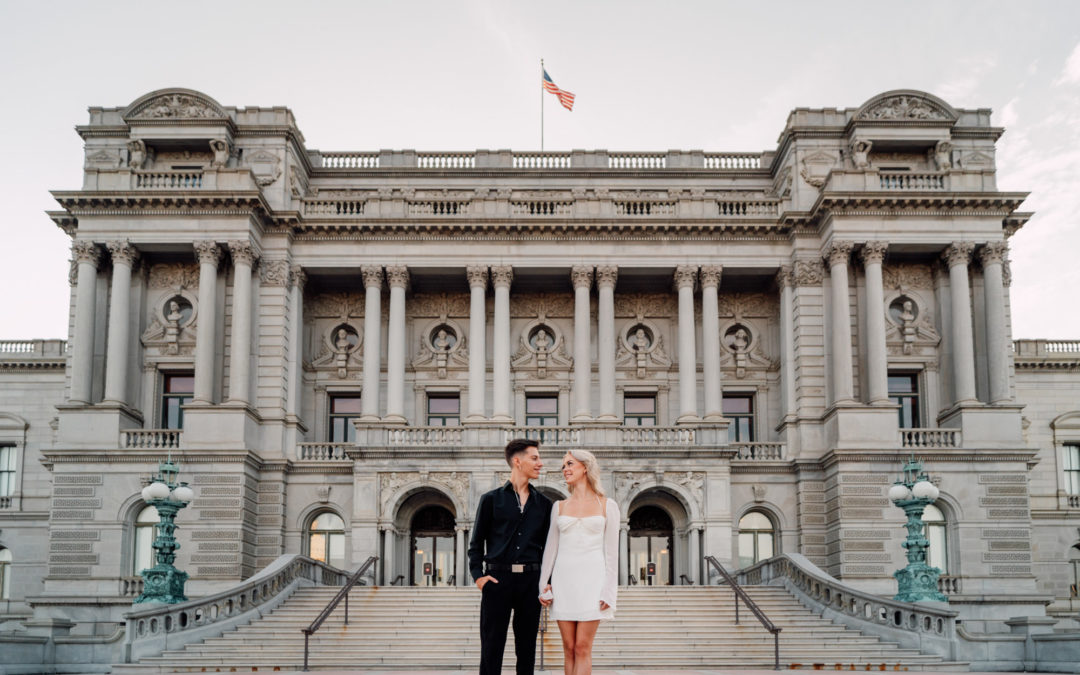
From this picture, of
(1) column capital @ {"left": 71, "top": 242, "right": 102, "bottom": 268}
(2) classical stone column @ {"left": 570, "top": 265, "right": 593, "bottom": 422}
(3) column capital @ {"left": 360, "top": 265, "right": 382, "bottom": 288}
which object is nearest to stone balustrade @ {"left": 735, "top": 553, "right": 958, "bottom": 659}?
(2) classical stone column @ {"left": 570, "top": 265, "right": 593, "bottom": 422}

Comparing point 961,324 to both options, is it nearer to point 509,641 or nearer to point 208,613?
point 509,641

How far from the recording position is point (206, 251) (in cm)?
4197

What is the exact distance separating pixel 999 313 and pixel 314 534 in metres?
26.3

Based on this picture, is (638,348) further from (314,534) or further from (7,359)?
(7,359)

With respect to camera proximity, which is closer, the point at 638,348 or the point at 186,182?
the point at 186,182

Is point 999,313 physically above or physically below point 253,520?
above

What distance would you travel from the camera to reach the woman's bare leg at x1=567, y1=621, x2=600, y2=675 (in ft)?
34.3

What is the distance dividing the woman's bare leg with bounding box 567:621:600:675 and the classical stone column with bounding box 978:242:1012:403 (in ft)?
115

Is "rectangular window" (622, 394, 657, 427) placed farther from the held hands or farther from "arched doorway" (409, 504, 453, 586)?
the held hands

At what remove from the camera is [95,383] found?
4231 centimetres

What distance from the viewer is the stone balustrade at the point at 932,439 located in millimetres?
41094

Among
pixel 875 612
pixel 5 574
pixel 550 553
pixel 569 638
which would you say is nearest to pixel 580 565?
pixel 550 553

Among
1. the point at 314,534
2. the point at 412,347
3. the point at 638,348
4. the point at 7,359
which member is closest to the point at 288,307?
the point at 412,347

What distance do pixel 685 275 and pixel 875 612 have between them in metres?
18.6
